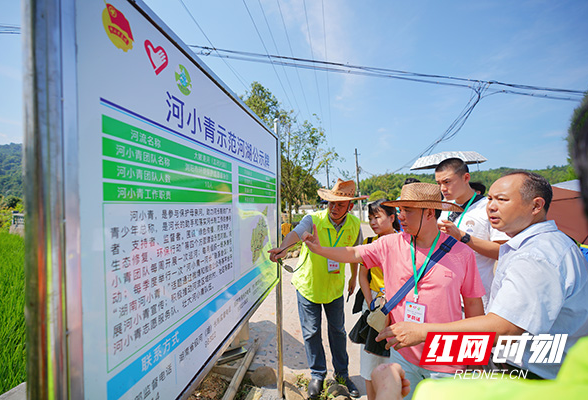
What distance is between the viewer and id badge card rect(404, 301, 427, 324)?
1829mm

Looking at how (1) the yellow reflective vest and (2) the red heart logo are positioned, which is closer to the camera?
(2) the red heart logo

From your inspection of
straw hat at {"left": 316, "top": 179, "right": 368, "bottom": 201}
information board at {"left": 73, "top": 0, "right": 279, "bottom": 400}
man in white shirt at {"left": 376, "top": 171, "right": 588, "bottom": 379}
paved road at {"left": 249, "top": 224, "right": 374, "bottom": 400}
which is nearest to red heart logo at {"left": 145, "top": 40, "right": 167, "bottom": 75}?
information board at {"left": 73, "top": 0, "right": 279, "bottom": 400}

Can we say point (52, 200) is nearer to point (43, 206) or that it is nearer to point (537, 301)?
point (43, 206)

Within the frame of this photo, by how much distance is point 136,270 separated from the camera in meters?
0.95

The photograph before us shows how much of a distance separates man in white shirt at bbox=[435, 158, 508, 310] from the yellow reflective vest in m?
0.92

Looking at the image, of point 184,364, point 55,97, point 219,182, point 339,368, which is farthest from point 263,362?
point 55,97

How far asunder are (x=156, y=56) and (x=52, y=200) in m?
0.71

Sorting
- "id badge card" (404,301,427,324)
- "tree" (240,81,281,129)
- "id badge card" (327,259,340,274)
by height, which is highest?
"tree" (240,81,281,129)

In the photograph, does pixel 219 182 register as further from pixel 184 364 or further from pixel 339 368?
pixel 339 368

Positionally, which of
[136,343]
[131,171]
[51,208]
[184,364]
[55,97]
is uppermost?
[55,97]

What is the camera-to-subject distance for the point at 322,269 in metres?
2.90

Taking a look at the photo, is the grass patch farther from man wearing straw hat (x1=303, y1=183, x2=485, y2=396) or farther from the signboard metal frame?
man wearing straw hat (x1=303, y1=183, x2=485, y2=396)

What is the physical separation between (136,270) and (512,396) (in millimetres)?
1041

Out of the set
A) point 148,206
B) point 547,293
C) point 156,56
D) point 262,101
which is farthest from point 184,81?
point 262,101
